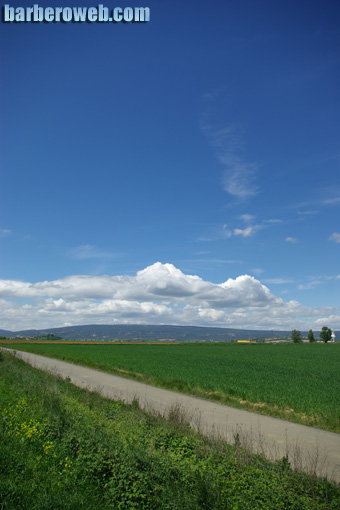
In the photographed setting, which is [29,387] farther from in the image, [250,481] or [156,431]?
[250,481]

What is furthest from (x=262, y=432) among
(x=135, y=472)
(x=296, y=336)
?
(x=296, y=336)

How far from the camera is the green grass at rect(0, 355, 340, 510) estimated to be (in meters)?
5.54

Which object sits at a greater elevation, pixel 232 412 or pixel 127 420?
pixel 127 420

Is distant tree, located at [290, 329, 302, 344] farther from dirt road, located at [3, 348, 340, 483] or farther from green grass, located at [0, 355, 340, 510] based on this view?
green grass, located at [0, 355, 340, 510]

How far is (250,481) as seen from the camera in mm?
5887

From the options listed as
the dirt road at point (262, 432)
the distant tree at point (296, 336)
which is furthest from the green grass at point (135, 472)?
the distant tree at point (296, 336)

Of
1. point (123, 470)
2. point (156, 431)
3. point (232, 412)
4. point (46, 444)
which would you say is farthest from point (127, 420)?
point (232, 412)

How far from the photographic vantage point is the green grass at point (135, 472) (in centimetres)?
554

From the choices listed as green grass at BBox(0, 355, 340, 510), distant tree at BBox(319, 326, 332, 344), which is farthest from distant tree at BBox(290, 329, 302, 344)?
green grass at BBox(0, 355, 340, 510)

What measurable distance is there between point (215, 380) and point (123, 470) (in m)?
17.4

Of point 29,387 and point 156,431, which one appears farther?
point 29,387

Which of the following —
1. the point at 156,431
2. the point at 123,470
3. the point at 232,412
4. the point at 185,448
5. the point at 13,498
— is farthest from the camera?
the point at 232,412

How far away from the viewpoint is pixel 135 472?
638 centimetres

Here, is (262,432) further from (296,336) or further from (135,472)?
(296,336)
